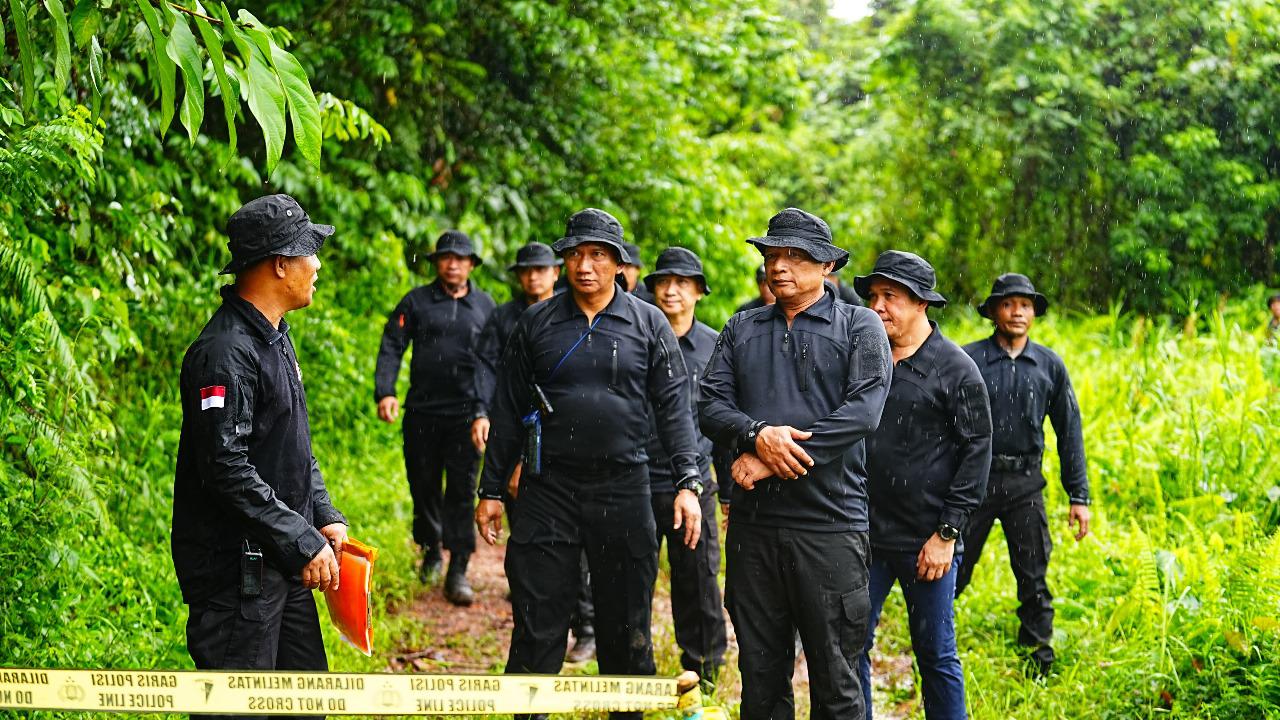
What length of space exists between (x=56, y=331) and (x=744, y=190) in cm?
1060

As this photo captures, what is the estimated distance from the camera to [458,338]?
7816 mm

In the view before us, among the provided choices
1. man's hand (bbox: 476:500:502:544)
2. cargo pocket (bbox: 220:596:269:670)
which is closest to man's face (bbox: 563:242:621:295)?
man's hand (bbox: 476:500:502:544)

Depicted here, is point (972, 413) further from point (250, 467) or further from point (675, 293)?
point (250, 467)

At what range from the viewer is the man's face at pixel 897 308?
5.12 metres

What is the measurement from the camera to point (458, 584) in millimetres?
7590

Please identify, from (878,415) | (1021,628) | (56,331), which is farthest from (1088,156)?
(56,331)

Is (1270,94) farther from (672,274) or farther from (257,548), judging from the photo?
(257,548)

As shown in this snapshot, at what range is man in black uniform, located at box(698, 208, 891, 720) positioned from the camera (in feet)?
14.3

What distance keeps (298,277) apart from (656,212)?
9.72 m

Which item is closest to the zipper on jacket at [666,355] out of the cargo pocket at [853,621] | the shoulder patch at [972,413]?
the shoulder patch at [972,413]

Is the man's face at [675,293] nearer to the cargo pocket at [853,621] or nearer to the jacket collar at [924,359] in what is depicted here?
the jacket collar at [924,359]

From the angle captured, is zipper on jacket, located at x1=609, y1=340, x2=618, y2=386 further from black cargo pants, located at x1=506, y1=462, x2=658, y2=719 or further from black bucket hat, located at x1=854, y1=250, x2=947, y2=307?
black bucket hat, located at x1=854, y1=250, x2=947, y2=307

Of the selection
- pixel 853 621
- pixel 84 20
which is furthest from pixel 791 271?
pixel 84 20

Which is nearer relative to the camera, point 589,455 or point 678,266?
point 589,455
